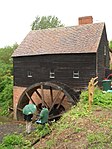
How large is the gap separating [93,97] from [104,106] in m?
0.95

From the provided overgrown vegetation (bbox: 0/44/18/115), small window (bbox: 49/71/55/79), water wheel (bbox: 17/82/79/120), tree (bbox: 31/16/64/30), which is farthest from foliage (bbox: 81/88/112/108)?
tree (bbox: 31/16/64/30)

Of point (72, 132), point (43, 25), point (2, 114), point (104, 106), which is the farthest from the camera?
point (43, 25)

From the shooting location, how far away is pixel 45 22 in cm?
5584

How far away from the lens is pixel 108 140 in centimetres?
935

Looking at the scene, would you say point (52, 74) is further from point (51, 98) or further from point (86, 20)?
point (86, 20)

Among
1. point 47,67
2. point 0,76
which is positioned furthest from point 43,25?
point 47,67

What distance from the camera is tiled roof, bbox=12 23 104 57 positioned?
21.6m

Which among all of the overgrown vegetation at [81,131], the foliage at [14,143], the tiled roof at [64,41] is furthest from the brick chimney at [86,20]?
the foliage at [14,143]

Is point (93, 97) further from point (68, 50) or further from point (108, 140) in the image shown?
point (68, 50)

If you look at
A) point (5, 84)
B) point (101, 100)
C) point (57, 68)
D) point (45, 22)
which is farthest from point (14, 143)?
point (45, 22)

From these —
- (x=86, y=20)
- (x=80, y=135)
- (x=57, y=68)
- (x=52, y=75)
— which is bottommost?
(x=80, y=135)

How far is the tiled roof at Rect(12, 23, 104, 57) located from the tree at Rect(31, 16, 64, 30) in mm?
29043

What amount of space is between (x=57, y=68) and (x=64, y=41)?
255 centimetres

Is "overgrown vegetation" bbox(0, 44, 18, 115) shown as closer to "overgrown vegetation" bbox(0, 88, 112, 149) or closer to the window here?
the window
